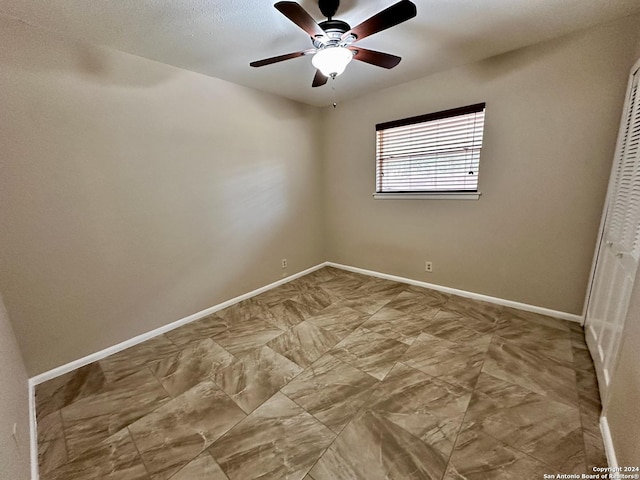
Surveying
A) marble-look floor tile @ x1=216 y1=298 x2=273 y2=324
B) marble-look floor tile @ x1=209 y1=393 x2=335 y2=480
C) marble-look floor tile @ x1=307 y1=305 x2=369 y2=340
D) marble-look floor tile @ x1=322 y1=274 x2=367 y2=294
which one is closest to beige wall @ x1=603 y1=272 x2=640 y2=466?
marble-look floor tile @ x1=209 y1=393 x2=335 y2=480

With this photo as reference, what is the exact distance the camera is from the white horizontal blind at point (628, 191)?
146cm

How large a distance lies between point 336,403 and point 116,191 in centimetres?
235

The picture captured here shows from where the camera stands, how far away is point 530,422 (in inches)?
56.5

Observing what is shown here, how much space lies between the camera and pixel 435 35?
2018 millimetres

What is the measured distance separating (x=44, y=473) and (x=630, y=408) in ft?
9.04

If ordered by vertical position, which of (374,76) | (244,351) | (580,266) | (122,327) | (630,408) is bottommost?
(244,351)

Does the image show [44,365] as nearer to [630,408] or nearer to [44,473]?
[44,473]

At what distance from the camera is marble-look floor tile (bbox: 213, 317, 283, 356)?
2.24 meters

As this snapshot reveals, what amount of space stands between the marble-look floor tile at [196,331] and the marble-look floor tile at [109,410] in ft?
1.48

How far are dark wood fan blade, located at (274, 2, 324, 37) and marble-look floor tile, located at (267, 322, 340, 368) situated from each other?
7.29 ft

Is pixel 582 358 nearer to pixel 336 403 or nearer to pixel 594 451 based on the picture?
pixel 594 451

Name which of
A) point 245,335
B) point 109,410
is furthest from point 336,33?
point 109,410

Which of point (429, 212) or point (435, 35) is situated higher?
point (435, 35)

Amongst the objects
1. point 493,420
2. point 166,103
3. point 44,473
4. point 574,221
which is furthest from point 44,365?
point 574,221
